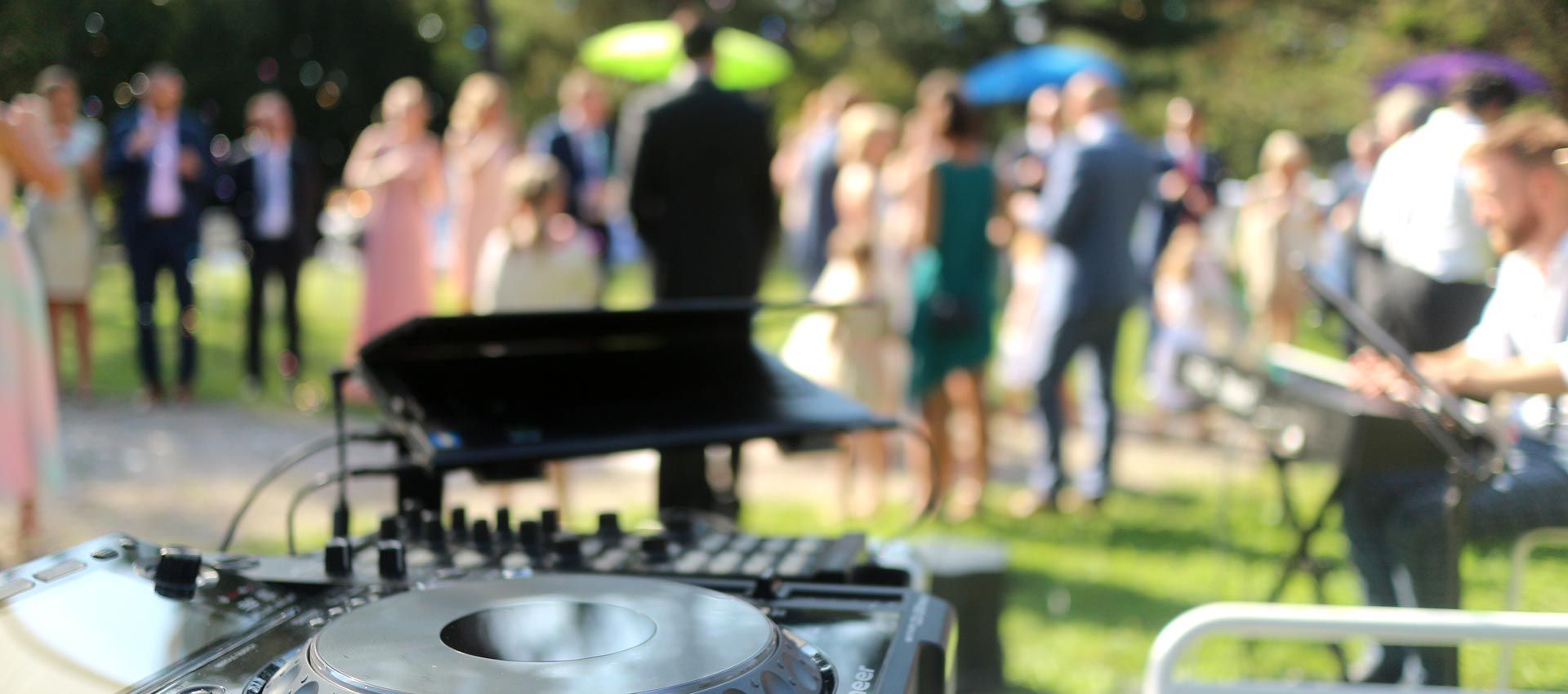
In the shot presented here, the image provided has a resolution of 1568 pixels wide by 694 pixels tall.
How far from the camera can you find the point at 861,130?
5.97 m

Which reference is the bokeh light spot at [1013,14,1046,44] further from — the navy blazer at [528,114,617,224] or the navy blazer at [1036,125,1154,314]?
the navy blazer at [1036,125,1154,314]

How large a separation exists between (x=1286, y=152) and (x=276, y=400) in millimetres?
5920

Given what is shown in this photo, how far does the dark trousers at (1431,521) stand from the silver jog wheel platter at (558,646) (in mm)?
1653

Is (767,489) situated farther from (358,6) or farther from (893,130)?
(358,6)

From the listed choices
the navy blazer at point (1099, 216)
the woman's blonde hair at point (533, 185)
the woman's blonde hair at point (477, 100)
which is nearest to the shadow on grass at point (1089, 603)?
the navy blazer at point (1099, 216)

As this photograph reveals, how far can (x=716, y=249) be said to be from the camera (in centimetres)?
448

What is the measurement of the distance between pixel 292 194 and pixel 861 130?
3755mm

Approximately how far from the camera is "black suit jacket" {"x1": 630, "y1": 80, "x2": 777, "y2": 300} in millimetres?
4367

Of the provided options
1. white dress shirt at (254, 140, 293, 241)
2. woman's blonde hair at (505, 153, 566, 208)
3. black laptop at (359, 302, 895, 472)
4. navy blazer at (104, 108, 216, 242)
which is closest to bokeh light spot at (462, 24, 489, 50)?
black laptop at (359, 302, 895, 472)

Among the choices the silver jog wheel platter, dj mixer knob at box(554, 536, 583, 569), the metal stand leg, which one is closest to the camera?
the silver jog wheel platter

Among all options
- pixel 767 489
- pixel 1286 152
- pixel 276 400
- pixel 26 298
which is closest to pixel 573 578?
pixel 26 298

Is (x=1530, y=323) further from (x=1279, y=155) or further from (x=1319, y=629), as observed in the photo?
(x=1279, y=155)

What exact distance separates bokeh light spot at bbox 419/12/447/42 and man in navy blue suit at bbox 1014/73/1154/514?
130 inches

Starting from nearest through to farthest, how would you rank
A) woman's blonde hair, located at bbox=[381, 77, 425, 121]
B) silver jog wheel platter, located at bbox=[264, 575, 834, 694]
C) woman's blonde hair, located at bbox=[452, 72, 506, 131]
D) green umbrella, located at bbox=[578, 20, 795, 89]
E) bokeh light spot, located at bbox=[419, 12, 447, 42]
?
silver jog wheel platter, located at bbox=[264, 575, 834, 694] → bokeh light spot, located at bbox=[419, 12, 447, 42] → woman's blonde hair, located at bbox=[381, 77, 425, 121] → woman's blonde hair, located at bbox=[452, 72, 506, 131] → green umbrella, located at bbox=[578, 20, 795, 89]
